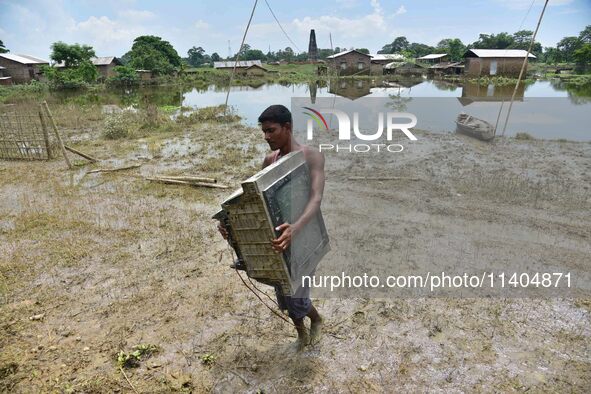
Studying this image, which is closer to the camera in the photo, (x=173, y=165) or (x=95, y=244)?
(x=95, y=244)

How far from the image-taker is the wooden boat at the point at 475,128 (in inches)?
387

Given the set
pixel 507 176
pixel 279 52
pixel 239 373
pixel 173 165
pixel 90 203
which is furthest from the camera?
pixel 279 52

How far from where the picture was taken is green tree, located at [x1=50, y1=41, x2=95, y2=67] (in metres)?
35.7

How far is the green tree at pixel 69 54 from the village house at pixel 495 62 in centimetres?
3933

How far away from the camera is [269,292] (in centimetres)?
369

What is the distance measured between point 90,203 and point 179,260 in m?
3.06

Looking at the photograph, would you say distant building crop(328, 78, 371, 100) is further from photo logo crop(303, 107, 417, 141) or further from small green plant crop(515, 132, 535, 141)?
photo logo crop(303, 107, 417, 141)

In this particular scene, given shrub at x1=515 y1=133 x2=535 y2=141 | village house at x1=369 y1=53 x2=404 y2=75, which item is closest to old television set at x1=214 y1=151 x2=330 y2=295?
shrub at x1=515 y1=133 x2=535 y2=141

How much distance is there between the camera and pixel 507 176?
7.05 m

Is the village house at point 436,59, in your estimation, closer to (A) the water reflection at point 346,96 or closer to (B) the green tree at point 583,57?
(B) the green tree at point 583,57

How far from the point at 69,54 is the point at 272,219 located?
44.4m

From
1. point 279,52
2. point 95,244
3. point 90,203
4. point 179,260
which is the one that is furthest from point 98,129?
point 279,52

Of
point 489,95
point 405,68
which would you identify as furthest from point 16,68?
point 489,95

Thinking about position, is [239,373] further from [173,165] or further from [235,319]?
[173,165]
